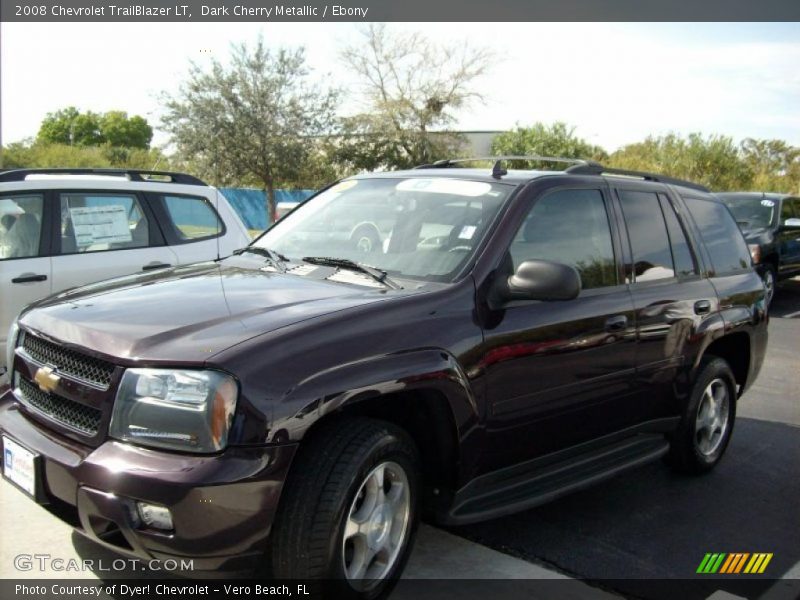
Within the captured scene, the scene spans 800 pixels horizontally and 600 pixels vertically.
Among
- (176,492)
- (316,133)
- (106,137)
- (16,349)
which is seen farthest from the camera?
(106,137)

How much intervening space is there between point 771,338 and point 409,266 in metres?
8.22

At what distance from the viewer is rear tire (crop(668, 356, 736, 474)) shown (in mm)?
4875

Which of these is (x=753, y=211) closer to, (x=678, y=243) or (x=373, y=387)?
(x=678, y=243)

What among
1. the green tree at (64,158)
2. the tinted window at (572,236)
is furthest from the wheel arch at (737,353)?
the green tree at (64,158)

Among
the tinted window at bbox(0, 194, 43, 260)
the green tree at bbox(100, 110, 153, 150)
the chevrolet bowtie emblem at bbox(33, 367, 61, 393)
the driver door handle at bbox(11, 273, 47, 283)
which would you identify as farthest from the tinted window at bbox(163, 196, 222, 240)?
the green tree at bbox(100, 110, 153, 150)

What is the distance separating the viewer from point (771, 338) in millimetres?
10359

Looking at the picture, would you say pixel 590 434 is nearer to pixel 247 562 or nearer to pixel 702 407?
pixel 702 407

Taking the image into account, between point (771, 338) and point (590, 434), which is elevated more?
point (590, 434)

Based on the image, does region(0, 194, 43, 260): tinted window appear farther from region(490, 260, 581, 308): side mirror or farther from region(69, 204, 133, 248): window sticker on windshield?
region(490, 260, 581, 308): side mirror

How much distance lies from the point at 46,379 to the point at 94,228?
363cm

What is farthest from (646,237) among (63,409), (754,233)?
(754,233)

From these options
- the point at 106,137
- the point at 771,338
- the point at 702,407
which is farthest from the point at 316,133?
the point at 106,137

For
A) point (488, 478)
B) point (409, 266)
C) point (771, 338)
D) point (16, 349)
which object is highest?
point (409, 266)

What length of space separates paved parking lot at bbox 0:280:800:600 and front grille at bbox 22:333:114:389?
3.14 ft
